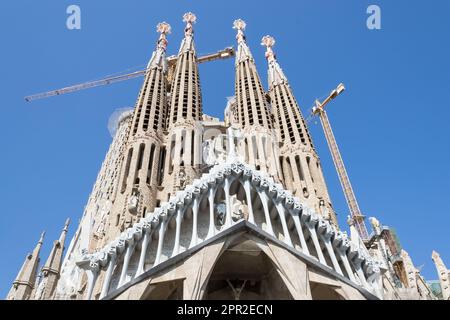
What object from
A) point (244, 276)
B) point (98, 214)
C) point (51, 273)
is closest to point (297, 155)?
point (244, 276)

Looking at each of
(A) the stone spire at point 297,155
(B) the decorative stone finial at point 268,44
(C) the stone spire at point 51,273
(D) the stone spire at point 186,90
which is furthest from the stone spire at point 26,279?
(B) the decorative stone finial at point 268,44

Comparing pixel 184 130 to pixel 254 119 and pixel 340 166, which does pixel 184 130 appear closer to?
pixel 254 119

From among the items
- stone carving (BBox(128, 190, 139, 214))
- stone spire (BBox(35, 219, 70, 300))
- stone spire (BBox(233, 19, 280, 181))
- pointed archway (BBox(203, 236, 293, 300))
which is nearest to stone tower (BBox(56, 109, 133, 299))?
stone spire (BBox(35, 219, 70, 300))

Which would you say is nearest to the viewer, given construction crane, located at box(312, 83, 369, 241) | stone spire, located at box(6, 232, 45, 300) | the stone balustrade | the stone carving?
the stone balustrade

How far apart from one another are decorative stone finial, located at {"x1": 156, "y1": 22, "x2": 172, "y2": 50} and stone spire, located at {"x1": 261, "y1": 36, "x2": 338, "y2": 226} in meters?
12.0

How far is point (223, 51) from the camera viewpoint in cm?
5919

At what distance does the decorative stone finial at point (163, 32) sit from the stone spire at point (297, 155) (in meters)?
12.0

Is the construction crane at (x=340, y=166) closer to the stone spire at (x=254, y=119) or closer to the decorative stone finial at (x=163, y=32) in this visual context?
the stone spire at (x=254, y=119)

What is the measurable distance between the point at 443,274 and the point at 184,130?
21.0 metres

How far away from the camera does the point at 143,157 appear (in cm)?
2603

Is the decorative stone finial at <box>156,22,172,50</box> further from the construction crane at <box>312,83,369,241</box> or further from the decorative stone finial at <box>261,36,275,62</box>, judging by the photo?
the construction crane at <box>312,83,369,241</box>

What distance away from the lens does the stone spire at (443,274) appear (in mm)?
26745

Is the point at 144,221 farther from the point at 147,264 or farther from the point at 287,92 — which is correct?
the point at 287,92

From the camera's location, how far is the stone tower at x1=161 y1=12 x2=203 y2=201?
25344 mm
